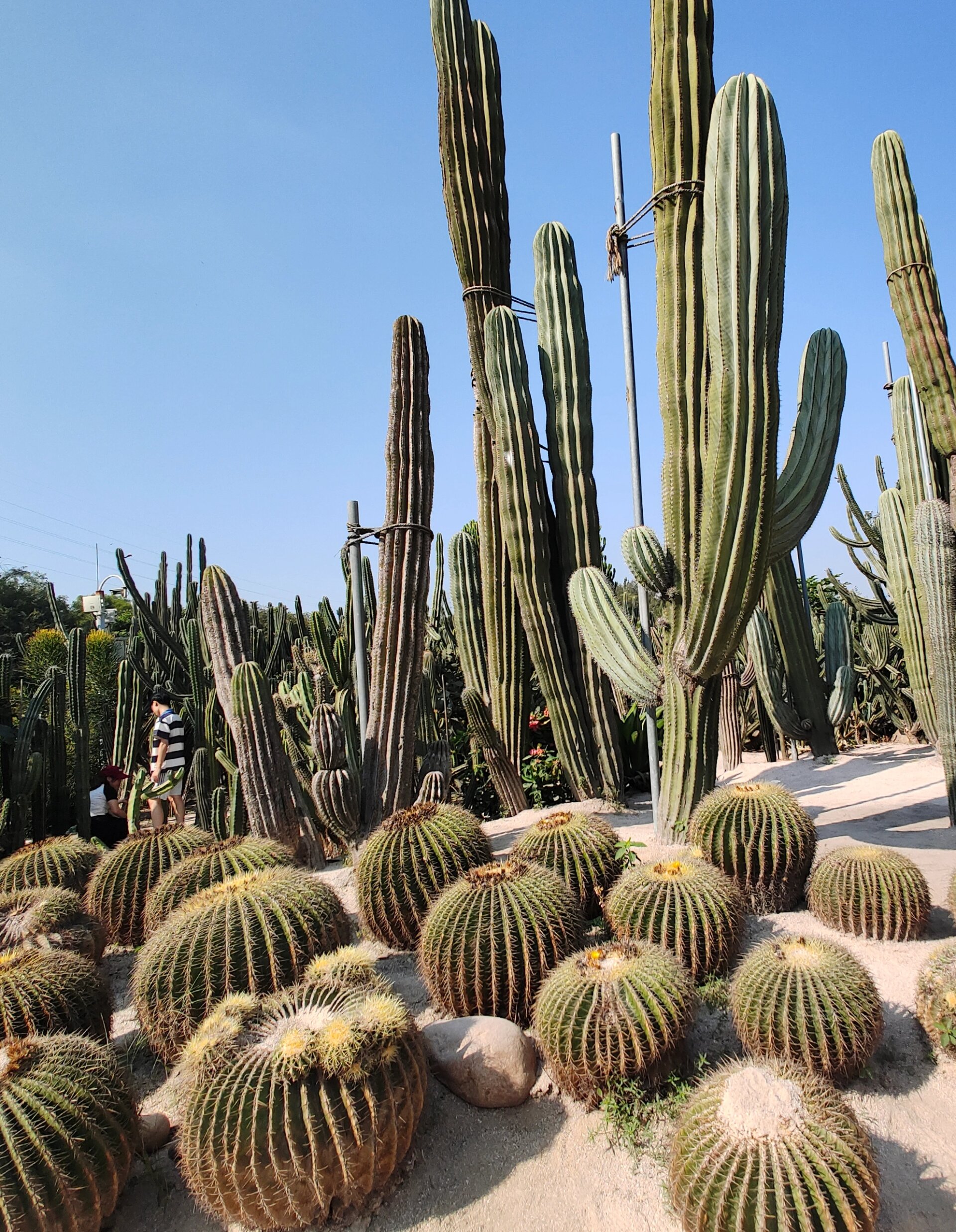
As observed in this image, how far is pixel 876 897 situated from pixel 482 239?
5786 millimetres

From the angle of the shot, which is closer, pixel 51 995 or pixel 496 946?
pixel 51 995

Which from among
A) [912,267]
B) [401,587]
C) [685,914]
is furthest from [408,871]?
[912,267]

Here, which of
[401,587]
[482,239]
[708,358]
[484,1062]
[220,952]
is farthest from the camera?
[482,239]

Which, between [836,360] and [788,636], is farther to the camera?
[788,636]

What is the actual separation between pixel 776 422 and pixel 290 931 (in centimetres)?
348

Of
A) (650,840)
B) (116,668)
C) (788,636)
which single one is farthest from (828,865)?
(116,668)

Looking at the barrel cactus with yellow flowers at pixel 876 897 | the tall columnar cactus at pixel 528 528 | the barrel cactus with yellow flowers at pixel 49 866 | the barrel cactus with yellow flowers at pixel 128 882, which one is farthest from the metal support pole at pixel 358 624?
the barrel cactus with yellow flowers at pixel 876 897

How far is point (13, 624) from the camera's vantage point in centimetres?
2456

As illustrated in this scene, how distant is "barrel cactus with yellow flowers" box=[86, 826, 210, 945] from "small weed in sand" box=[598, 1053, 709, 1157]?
2.59m

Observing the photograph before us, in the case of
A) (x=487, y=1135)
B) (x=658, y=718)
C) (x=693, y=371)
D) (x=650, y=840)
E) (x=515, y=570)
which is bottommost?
(x=487, y=1135)

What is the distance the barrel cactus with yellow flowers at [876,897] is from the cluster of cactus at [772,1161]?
5.09 feet

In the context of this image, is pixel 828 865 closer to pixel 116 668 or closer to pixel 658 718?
pixel 658 718

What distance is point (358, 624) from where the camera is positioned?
5.98m

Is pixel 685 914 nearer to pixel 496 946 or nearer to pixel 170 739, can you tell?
pixel 496 946
